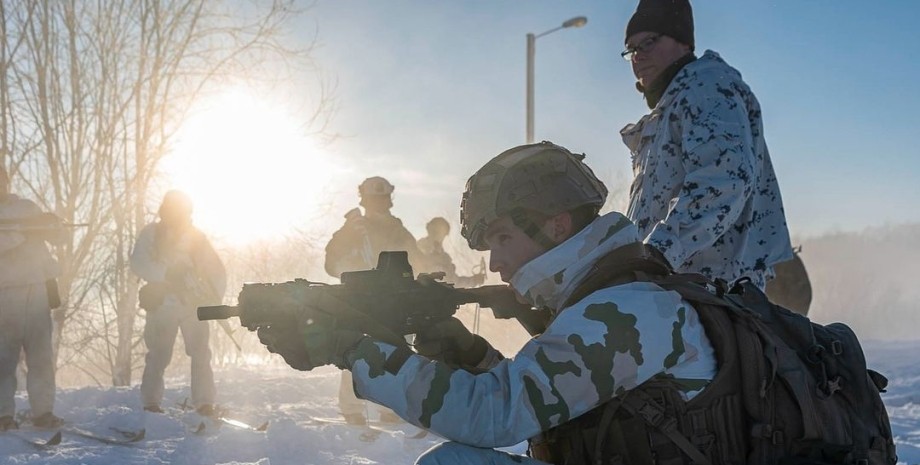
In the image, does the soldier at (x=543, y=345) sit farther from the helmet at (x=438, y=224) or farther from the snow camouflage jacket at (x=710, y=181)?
the helmet at (x=438, y=224)

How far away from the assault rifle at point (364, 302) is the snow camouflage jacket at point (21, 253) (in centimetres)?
473

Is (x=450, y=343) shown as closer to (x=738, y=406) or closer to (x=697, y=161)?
(x=738, y=406)

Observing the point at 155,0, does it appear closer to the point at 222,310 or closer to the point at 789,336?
the point at 222,310

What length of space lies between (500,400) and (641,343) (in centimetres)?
34

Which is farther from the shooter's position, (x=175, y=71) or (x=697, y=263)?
(x=175, y=71)

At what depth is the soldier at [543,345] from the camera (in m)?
1.68

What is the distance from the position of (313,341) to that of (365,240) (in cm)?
504

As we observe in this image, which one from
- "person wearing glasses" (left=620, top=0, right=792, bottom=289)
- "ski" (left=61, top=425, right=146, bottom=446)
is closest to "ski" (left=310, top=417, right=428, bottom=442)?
"ski" (left=61, top=425, right=146, bottom=446)

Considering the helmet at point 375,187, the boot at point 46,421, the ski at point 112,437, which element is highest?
the helmet at point 375,187

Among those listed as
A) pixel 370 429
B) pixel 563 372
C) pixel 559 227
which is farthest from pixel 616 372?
pixel 370 429

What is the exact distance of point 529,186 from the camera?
196 centimetres

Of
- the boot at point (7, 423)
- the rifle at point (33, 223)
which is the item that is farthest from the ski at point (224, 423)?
the rifle at point (33, 223)

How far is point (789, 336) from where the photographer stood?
6.22 ft

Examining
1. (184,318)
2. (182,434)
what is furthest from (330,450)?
(184,318)
